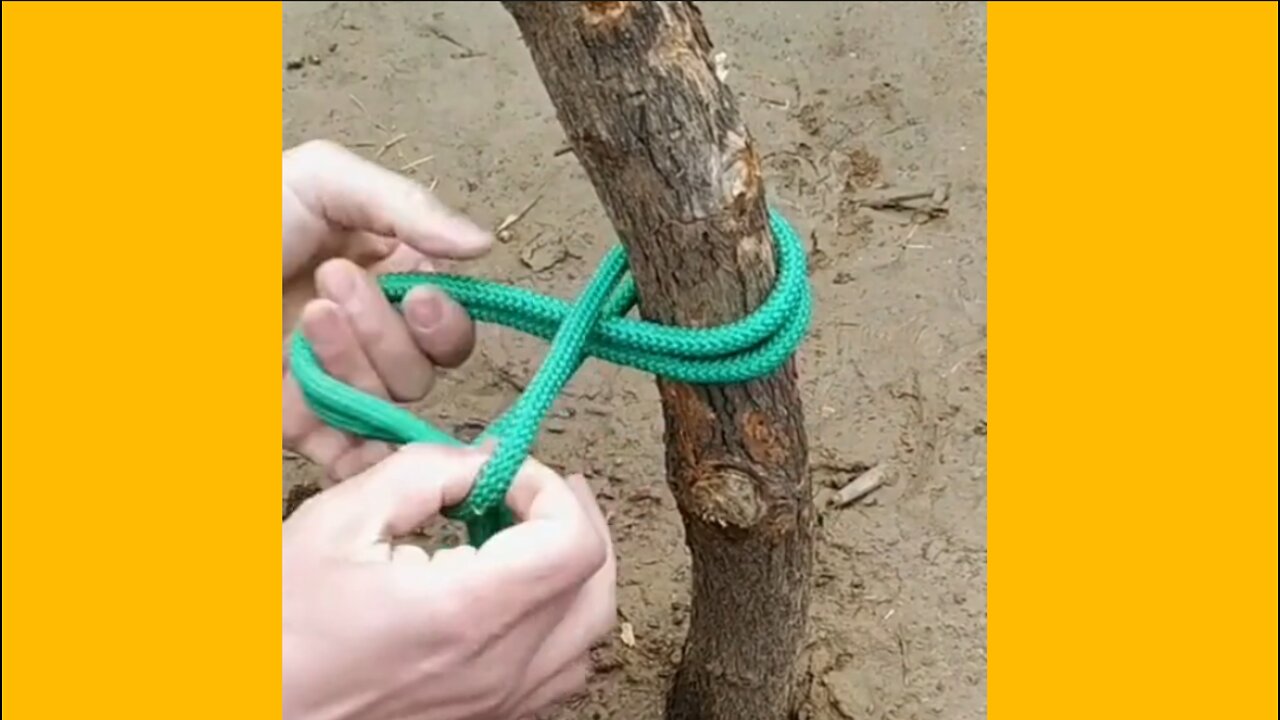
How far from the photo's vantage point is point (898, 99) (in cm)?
198

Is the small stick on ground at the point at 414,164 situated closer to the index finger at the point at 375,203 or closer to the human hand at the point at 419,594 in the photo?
the index finger at the point at 375,203

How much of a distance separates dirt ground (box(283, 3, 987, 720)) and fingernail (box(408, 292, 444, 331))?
1.83ft

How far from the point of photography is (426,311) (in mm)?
967

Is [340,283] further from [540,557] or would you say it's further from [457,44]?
[457,44]

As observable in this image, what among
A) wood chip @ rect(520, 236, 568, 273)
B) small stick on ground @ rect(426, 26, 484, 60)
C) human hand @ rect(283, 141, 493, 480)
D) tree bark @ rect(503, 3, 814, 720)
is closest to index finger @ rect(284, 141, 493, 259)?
human hand @ rect(283, 141, 493, 480)

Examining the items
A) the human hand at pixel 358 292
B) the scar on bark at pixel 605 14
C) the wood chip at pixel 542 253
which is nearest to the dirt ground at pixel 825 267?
the wood chip at pixel 542 253

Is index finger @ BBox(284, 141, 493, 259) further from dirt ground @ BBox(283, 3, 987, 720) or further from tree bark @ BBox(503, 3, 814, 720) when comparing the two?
dirt ground @ BBox(283, 3, 987, 720)

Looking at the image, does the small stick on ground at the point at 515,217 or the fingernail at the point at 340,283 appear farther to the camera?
the small stick on ground at the point at 515,217

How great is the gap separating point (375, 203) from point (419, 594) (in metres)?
0.27

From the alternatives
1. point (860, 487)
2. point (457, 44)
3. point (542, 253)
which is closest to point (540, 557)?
point (860, 487)

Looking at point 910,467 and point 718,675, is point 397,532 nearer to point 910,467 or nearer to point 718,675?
point 718,675

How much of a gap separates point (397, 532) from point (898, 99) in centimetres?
130

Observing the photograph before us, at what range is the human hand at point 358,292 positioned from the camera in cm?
94

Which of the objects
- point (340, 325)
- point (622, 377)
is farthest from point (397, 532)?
point (622, 377)
